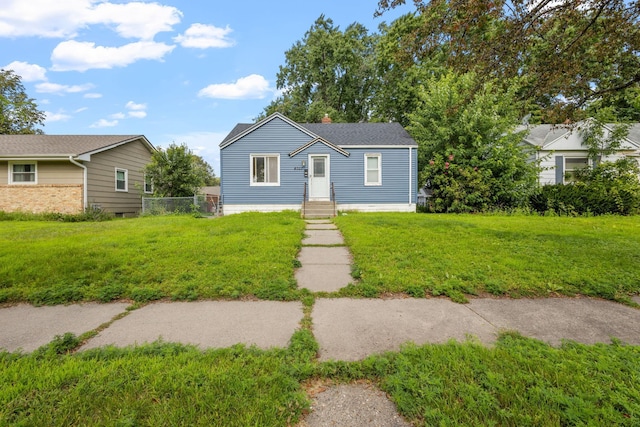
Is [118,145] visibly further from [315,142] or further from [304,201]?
[304,201]

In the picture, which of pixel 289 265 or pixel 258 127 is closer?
pixel 289 265

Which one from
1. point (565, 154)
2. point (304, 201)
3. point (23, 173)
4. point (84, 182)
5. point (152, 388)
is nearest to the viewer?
point (152, 388)

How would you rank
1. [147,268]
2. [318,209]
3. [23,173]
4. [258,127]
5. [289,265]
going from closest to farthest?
1. [147,268]
2. [289,265]
3. [318,209]
4. [258,127]
5. [23,173]

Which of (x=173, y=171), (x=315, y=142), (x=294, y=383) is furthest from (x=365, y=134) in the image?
(x=294, y=383)

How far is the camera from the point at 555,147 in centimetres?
1478

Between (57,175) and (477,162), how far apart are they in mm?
18801

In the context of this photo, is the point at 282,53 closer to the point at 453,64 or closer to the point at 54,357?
the point at 453,64

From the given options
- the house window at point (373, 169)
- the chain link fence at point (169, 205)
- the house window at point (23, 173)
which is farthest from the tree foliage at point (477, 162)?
the house window at point (23, 173)

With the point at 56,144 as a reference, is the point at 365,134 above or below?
above

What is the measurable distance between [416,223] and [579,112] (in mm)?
4075

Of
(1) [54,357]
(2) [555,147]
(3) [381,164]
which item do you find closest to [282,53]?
(3) [381,164]

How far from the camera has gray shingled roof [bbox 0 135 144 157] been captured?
44.1 feet

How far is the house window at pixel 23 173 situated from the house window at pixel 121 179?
3152mm

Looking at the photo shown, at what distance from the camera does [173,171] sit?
14375mm
